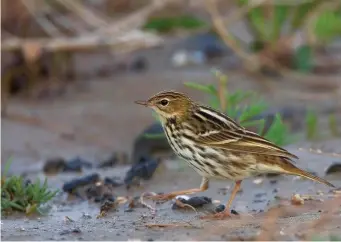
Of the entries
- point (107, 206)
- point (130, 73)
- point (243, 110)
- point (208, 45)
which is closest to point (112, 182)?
point (107, 206)

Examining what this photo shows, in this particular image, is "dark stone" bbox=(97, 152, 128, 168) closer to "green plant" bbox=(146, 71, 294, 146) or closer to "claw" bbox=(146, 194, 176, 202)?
"green plant" bbox=(146, 71, 294, 146)

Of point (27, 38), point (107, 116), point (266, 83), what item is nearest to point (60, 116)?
point (107, 116)

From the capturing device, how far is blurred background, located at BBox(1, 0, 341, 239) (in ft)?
34.1

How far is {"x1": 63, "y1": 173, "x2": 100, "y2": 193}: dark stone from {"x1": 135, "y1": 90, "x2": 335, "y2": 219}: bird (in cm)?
93

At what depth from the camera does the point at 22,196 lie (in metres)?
7.18

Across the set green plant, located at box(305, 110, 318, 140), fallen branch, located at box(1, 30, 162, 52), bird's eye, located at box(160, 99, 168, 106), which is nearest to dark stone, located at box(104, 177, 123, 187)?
bird's eye, located at box(160, 99, 168, 106)

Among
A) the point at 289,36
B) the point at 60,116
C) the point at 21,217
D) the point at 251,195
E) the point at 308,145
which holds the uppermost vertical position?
the point at 289,36

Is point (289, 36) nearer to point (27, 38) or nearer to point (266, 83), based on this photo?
point (266, 83)

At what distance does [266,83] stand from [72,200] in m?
4.98

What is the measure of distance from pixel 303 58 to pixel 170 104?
5.35 m

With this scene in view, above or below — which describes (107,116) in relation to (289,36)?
below

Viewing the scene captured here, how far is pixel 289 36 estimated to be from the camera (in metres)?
12.5

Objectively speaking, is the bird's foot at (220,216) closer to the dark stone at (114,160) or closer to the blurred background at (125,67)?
the dark stone at (114,160)

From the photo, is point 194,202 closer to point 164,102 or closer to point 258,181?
point 164,102
